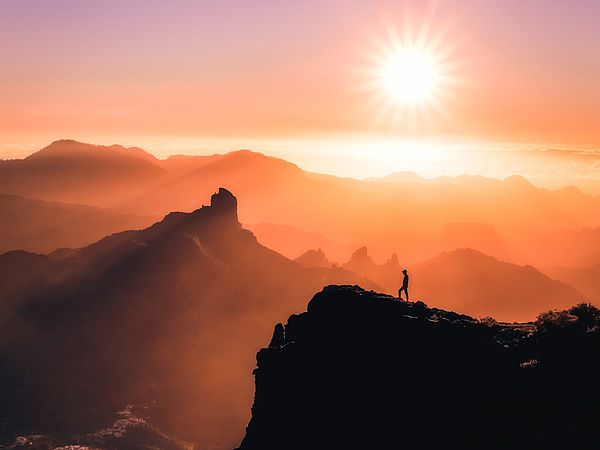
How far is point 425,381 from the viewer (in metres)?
35.4

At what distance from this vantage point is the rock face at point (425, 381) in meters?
30.5

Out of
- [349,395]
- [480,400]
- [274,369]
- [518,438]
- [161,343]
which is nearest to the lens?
[518,438]

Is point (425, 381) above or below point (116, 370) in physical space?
above

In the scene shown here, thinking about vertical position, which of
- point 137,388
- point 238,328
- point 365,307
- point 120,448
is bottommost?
point 120,448

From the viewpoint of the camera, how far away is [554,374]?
31.5 metres

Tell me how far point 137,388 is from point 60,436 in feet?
104

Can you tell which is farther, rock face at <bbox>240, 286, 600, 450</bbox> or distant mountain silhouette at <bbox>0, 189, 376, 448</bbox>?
distant mountain silhouette at <bbox>0, 189, 376, 448</bbox>

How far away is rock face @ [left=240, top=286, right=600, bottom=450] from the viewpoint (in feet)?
100

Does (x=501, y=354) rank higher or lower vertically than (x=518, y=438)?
higher

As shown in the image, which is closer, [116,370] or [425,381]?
[425,381]

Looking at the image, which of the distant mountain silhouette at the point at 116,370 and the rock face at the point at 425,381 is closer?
the rock face at the point at 425,381

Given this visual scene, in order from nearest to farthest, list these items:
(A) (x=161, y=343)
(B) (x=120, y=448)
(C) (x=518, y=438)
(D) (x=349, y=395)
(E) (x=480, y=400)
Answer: (C) (x=518, y=438) < (E) (x=480, y=400) < (D) (x=349, y=395) < (B) (x=120, y=448) < (A) (x=161, y=343)

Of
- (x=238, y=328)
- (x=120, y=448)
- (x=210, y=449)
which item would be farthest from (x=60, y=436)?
(x=238, y=328)

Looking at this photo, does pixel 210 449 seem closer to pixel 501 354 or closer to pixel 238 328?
pixel 238 328
